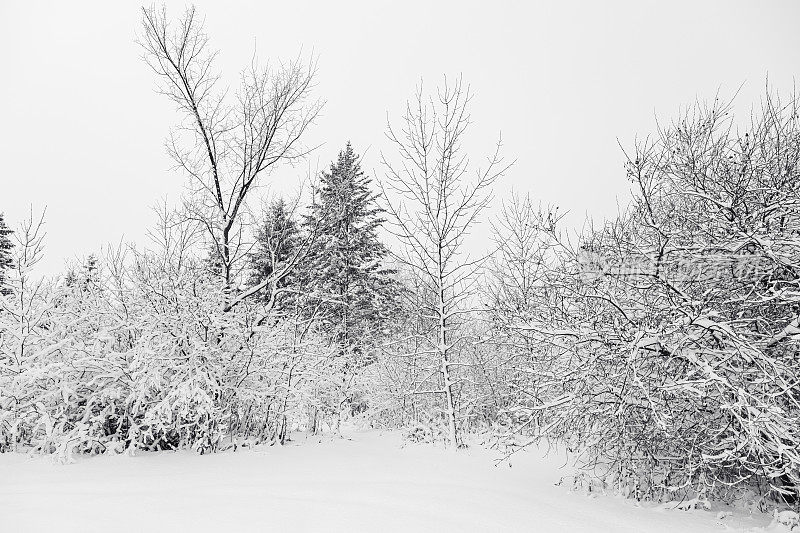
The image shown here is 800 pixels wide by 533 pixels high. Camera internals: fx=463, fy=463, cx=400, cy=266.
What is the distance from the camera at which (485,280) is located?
12.3 metres

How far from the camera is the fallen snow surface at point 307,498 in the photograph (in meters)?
3.43

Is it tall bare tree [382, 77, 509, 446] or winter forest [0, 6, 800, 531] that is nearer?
winter forest [0, 6, 800, 531]

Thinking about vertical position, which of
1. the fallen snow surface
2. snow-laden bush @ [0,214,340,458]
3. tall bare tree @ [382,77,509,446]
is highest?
tall bare tree @ [382,77,509,446]

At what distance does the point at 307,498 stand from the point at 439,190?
623 centimetres

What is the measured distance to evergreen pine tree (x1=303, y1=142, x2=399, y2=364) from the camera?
19.0 metres

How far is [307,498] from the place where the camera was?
416 centimetres

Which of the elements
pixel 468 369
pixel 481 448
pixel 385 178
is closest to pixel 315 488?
pixel 481 448

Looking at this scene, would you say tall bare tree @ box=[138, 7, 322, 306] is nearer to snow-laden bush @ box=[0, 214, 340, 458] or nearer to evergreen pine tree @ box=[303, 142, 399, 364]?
snow-laden bush @ box=[0, 214, 340, 458]

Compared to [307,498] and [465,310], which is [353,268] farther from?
[307,498]

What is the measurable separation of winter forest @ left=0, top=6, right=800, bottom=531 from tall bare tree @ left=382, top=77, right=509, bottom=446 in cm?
4

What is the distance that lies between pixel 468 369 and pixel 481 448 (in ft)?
20.1

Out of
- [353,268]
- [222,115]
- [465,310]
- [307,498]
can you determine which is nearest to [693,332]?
[307,498]

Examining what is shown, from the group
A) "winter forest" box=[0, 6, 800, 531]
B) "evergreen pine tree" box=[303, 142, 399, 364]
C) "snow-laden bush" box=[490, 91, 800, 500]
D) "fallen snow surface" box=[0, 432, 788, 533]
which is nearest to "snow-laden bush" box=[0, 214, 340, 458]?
"winter forest" box=[0, 6, 800, 531]

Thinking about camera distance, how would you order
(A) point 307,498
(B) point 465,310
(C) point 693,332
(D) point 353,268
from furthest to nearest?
(D) point 353,268 < (B) point 465,310 < (C) point 693,332 < (A) point 307,498
